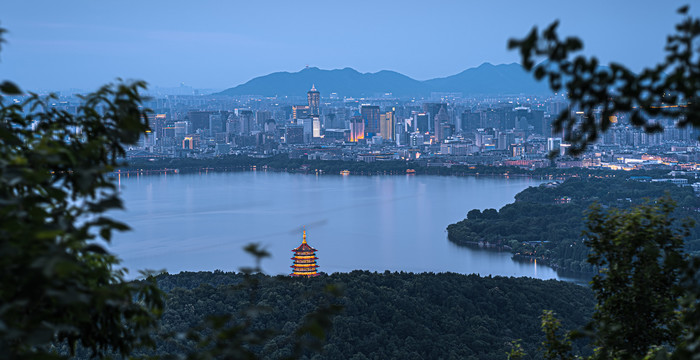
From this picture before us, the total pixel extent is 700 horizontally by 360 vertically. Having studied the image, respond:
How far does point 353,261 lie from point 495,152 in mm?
31265

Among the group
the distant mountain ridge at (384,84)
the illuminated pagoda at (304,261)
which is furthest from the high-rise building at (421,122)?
the illuminated pagoda at (304,261)

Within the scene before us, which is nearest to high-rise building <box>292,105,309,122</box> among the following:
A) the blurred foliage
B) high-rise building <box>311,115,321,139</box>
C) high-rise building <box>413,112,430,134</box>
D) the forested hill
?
high-rise building <box>311,115,321,139</box>

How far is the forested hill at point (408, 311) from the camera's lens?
7.39 m

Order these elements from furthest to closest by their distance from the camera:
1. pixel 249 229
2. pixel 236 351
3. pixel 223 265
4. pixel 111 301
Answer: pixel 249 229 → pixel 223 265 → pixel 111 301 → pixel 236 351

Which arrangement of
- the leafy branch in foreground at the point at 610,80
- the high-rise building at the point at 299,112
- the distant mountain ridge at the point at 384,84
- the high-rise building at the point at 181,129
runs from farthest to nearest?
1. the distant mountain ridge at the point at 384,84
2. the high-rise building at the point at 299,112
3. the high-rise building at the point at 181,129
4. the leafy branch in foreground at the point at 610,80

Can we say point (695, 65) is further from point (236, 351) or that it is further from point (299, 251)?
point (299, 251)

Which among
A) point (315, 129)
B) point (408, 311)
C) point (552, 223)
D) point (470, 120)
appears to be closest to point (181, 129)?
point (315, 129)

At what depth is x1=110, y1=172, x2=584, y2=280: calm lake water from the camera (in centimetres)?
1659

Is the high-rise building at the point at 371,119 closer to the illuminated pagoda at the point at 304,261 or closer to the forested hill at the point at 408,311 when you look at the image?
the illuminated pagoda at the point at 304,261

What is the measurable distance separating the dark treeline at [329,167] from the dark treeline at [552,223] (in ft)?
27.2

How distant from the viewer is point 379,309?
27.2 feet

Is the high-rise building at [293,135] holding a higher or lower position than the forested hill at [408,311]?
higher

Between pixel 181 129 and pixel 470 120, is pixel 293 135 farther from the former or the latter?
pixel 470 120

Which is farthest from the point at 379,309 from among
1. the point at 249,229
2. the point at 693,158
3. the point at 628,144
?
the point at 628,144
